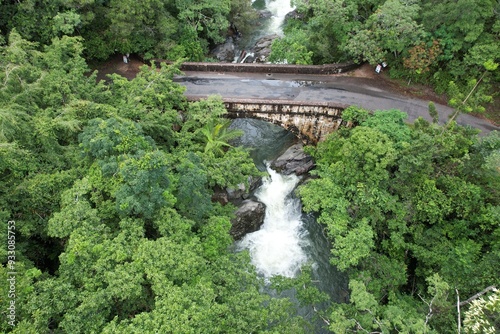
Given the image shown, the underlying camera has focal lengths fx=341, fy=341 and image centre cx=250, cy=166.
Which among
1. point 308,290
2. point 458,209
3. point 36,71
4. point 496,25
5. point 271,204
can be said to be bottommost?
point 271,204

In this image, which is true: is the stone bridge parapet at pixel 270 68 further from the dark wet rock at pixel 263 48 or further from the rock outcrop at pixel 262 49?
the dark wet rock at pixel 263 48

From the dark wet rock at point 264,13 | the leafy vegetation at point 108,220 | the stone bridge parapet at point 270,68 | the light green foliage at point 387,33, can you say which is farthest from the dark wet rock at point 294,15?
the leafy vegetation at point 108,220

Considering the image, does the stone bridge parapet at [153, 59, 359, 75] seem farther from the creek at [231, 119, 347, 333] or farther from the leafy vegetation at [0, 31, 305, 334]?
the leafy vegetation at [0, 31, 305, 334]

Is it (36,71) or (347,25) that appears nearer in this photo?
A: (36,71)

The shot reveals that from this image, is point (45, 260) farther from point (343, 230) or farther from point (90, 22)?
point (90, 22)

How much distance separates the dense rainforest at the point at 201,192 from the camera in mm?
13570

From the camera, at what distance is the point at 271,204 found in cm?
2670

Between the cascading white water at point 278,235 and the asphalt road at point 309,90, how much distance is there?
22.2 feet

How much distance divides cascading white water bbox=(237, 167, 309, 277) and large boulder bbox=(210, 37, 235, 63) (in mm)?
15406

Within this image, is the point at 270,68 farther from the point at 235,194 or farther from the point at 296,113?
the point at 235,194

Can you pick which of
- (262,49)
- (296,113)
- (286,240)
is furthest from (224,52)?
(286,240)

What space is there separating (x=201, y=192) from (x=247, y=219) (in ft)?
21.1

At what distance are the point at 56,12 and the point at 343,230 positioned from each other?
87.3 feet

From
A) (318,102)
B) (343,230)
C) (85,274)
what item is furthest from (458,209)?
(85,274)
